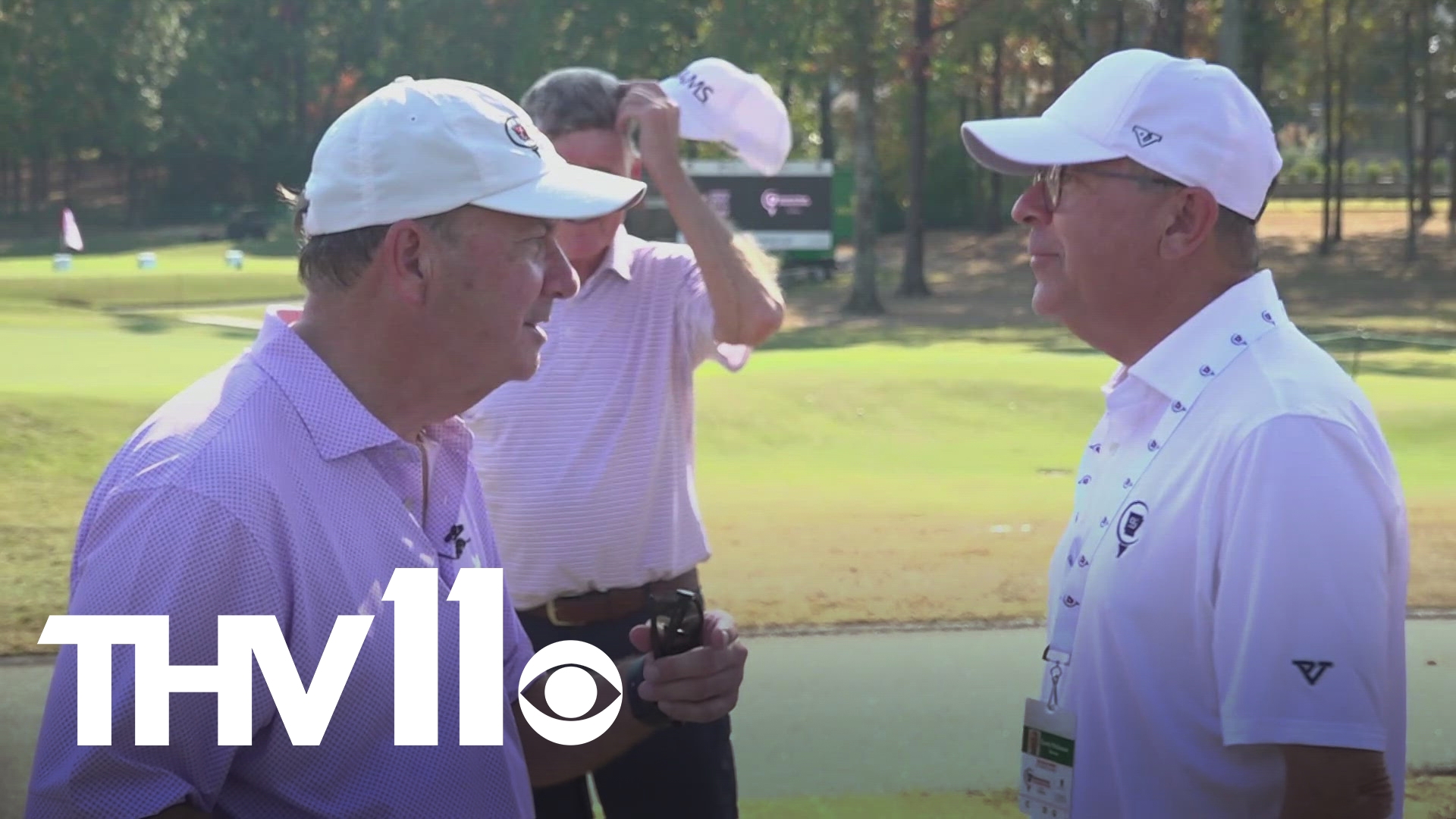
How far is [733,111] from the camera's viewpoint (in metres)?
4.51

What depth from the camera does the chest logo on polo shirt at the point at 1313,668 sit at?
89.7 inches

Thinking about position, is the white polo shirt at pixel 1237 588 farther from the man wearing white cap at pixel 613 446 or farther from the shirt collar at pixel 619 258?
the shirt collar at pixel 619 258

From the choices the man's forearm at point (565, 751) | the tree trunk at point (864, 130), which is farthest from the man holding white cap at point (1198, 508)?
the tree trunk at point (864, 130)

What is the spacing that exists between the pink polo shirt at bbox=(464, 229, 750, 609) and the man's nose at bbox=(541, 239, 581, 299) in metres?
1.20

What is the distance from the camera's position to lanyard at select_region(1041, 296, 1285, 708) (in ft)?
8.38

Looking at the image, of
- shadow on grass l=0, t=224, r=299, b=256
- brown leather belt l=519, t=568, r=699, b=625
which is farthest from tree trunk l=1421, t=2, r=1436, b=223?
brown leather belt l=519, t=568, r=699, b=625

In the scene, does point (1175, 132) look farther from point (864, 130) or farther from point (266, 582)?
point (864, 130)

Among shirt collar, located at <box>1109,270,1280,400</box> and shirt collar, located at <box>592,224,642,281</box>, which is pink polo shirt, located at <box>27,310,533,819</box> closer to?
shirt collar, located at <box>1109,270,1280,400</box>

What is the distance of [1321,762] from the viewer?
2.32m

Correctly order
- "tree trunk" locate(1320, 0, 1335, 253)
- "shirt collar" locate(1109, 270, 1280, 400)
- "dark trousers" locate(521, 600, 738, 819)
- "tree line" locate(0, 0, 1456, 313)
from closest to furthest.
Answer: "shirt collar" locate(1109, 270, 1280, 400) → "dark trousers" locate(521, 600, 738, 819) → "tree line" locate(0, 0, 1456, 313) → "tree trunk" locate(1320, 0, 1335, 253)

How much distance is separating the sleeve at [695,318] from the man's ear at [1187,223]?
1.44 meters

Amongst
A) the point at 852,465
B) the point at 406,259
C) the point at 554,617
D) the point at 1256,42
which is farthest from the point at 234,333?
the point at 1256,42

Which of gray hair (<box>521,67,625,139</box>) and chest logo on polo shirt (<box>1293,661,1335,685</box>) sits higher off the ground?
gray hair (<box>521,67,625,139</box>)

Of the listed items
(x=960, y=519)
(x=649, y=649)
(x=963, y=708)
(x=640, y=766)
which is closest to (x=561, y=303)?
(x=640, y=766)
